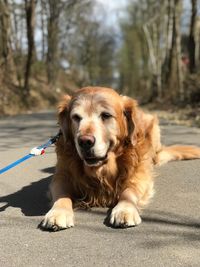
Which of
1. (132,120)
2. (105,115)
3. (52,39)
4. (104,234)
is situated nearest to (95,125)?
(105,115)

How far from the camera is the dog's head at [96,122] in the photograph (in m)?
4.32

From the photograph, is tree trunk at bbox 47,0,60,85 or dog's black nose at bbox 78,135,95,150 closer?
dog's black nose at bbox 78,135,95,150

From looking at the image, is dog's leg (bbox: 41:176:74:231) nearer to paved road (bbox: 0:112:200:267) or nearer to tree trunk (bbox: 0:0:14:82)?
paved road (bbox: 0:112:200:267)

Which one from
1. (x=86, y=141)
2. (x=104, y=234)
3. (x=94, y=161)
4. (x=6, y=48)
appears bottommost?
(x=6, y=48)

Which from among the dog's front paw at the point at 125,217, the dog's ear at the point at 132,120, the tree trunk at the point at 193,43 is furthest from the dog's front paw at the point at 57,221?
the tree trunk at the point at 193,43

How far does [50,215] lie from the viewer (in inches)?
158

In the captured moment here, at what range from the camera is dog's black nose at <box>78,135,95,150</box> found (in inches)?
165

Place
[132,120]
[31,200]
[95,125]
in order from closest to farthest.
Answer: [95,125] < [132,120] < [31,200]

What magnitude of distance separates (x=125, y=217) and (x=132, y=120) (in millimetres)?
1206

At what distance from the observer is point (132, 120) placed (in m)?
4.86

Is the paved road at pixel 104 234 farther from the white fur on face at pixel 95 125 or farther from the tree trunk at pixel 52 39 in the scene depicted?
the tree trunk at pixel 52 39

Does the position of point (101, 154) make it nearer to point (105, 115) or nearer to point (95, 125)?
point (95, 125)

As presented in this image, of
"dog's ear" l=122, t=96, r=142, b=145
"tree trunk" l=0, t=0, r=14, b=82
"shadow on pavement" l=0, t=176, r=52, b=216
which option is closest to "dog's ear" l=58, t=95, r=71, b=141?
"dog's ear" l=122, t=96, r=142, b=145

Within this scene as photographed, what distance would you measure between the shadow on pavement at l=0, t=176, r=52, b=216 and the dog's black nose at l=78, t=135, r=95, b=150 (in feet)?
2.62
